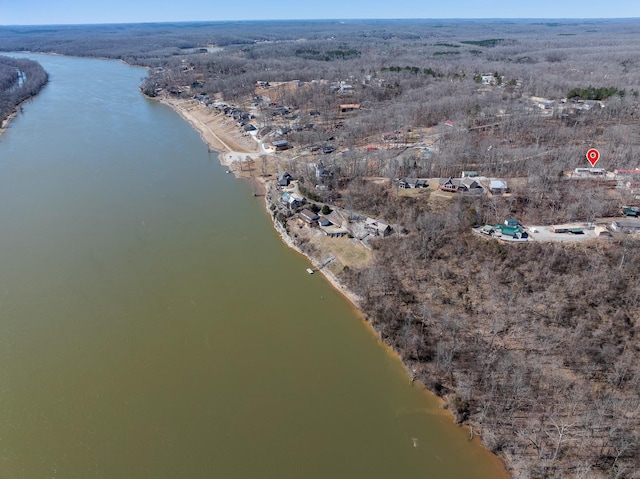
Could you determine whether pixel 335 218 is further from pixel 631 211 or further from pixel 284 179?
pixel 631 211

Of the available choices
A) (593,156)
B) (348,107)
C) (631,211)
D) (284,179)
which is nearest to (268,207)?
(284,179)

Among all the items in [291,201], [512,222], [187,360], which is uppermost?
[512,222]

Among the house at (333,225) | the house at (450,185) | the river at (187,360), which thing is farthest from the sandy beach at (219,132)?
the house at (450,185)

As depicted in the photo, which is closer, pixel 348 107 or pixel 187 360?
pixel 187 360

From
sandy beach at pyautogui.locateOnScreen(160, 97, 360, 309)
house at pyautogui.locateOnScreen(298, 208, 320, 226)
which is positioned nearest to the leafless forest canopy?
house at pyautogui.locateOnScreen(298, 208, 320, 226)

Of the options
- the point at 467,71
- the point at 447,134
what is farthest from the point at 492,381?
the point at 467,71

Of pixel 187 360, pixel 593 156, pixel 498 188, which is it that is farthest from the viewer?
pixel 593 156
